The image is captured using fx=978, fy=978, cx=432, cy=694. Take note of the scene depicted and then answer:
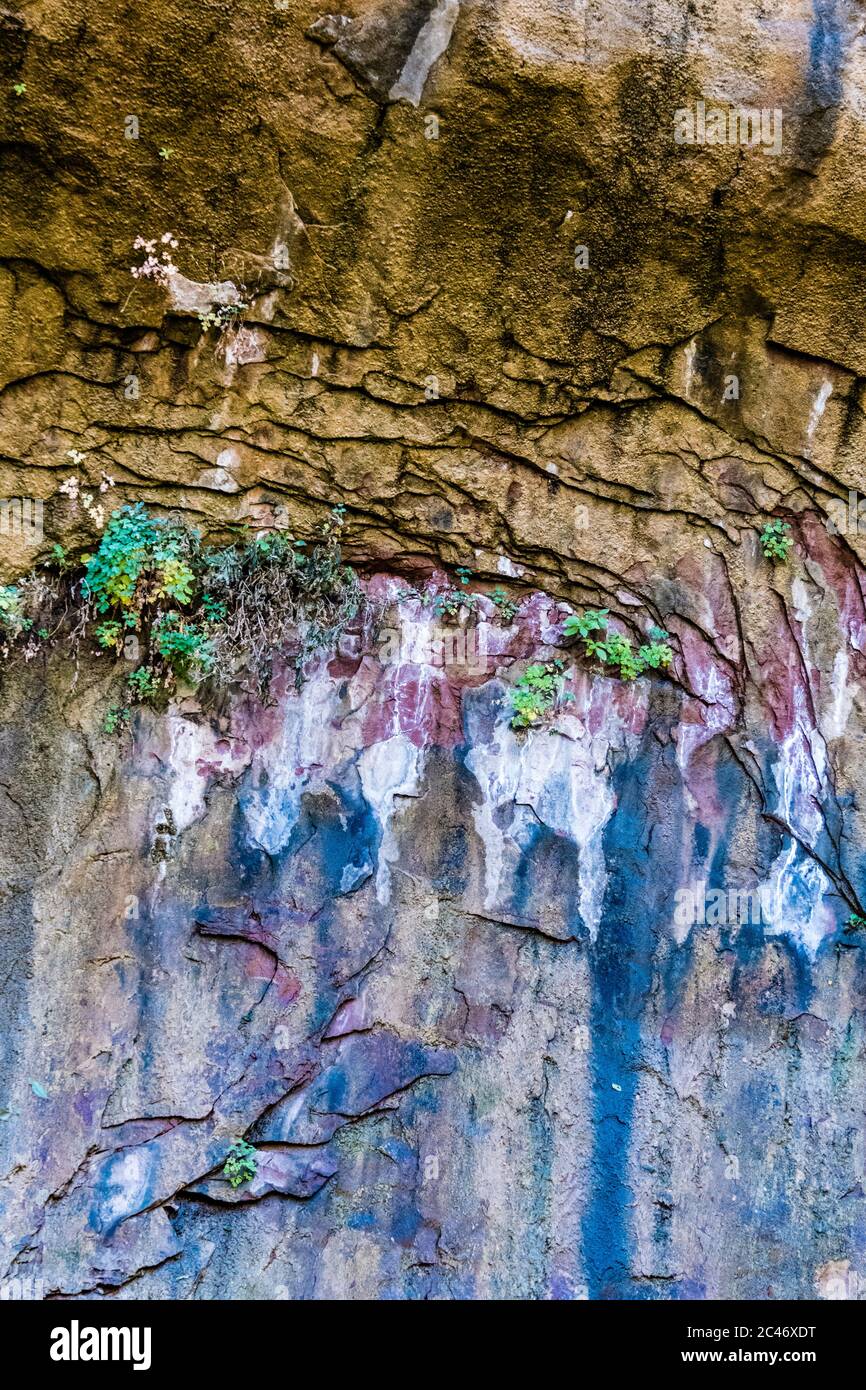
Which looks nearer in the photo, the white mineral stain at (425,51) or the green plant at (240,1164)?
the white mineral stain at (425,51)

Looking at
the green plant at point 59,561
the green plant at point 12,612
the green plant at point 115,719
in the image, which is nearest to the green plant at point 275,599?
the green plant at point 115,719

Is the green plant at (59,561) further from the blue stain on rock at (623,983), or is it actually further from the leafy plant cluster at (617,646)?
the blue stain on rock at (623,983)

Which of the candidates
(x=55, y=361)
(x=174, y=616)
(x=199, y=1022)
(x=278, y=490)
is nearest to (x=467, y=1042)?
(x=199, y=1022)

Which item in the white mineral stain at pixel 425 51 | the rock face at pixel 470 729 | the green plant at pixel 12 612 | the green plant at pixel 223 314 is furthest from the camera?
the green plant at pixel 12 612

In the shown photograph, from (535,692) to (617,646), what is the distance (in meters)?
0.39

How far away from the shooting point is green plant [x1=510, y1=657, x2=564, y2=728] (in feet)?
13.0

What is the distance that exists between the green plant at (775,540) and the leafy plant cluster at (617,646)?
21.3 inches

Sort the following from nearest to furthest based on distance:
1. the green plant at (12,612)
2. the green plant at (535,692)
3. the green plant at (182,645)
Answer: the green plant at (12,612) → the green plant at (182,645) → the green plant at (535,692)

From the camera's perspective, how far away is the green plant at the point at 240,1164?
12.0 feet

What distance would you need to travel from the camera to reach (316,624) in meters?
3.88

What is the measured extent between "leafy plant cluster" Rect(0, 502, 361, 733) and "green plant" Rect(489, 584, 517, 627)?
57 centimetres

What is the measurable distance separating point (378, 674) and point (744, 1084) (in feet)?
7.19

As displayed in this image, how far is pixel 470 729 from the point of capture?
395cm

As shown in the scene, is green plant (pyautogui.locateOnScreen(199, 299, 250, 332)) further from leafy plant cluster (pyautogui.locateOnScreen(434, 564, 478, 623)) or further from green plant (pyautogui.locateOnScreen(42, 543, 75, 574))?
leafy plant cluster (pyautogui.locateOnScreen(434, 564, 478, 623))
